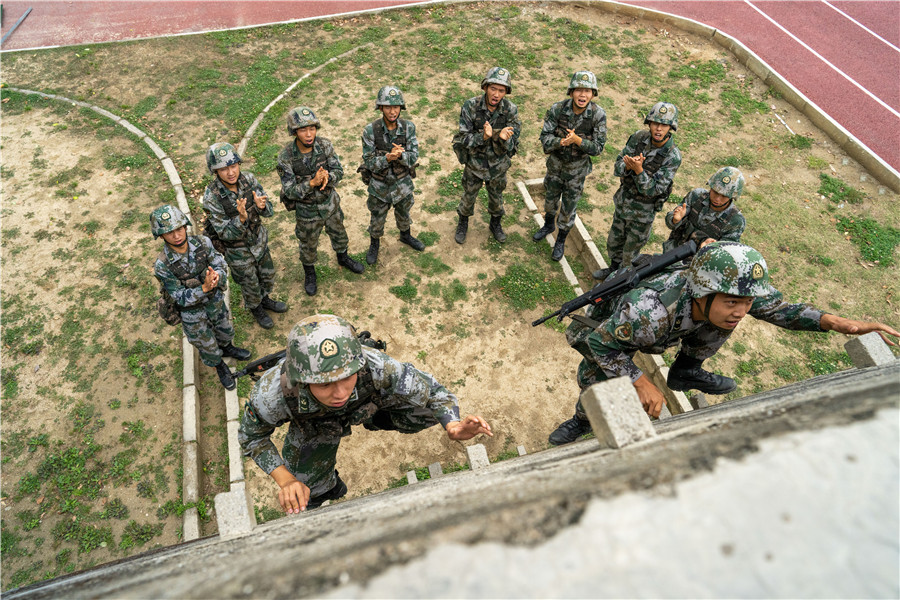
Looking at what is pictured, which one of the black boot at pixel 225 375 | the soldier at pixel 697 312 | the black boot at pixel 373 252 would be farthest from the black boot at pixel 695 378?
the black boot at pixel 225 375

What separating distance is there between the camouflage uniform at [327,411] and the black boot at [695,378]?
267 cm

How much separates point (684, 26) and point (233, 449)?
13639mm

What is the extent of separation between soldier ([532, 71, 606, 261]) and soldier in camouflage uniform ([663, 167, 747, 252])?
1506mm

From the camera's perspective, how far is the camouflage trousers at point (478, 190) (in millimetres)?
7073

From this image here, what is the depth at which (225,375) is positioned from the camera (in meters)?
5.72

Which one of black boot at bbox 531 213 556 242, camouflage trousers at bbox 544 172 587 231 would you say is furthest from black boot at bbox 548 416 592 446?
black boot at bbox 531 213 556 242

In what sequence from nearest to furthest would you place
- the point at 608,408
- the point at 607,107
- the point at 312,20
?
the point at 608,408 → the point at 607,107 → the point at 312,20

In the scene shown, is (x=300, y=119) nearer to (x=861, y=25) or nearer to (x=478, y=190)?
(x=478, y=190)

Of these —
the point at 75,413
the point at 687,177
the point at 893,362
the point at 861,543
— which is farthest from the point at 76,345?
the point at 687,177

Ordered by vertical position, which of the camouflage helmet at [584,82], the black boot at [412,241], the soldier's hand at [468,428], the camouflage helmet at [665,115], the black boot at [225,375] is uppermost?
the camouflage helmet at [584,82]

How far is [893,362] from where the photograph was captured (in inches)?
134

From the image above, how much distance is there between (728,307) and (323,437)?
11.0 ft

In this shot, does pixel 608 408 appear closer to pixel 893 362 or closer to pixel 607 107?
pixel 893 362

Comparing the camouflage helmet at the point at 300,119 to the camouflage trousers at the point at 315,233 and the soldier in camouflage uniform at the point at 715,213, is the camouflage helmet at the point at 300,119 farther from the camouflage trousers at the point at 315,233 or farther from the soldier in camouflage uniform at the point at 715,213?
the soldier in camouflage uniform at the point at 715,213
